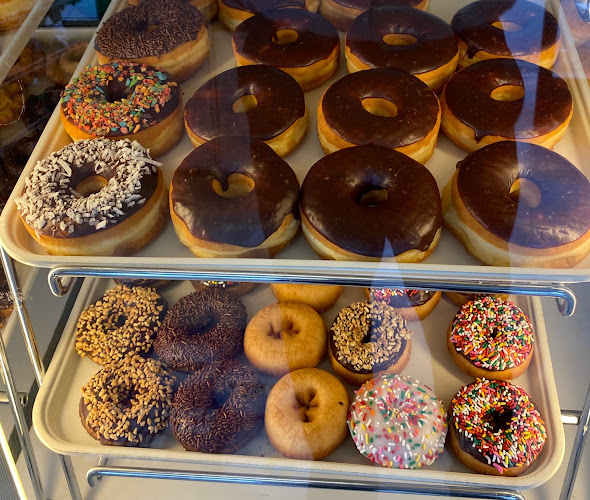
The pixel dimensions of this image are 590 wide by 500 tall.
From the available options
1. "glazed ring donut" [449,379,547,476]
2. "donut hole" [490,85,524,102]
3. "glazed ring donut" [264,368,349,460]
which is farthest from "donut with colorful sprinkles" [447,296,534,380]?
"donut hole" [490,85,524,102]

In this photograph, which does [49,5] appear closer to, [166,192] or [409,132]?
[166,192]

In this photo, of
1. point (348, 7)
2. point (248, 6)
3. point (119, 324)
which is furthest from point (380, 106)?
point (119, 324)

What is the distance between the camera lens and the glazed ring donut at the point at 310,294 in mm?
1543

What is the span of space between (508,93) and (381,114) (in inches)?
12.3

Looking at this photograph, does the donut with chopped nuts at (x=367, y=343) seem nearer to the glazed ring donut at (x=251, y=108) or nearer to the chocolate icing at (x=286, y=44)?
the glazed ring donut at (x=251, y=108)

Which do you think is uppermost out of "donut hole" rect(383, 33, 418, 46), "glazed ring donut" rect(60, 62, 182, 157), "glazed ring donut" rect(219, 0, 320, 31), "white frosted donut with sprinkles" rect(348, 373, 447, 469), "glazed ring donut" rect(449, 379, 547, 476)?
"glazed ring donut" rect(219, 0, 320, 31)

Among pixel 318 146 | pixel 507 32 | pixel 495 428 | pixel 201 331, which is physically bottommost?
pixel 495 428

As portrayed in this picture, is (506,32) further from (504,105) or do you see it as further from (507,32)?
(504,105)

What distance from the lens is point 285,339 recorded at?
146 centimetres

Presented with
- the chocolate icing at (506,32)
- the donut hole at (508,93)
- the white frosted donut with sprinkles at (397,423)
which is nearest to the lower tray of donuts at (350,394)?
the white frosted donut with sprinkles at (397,423)

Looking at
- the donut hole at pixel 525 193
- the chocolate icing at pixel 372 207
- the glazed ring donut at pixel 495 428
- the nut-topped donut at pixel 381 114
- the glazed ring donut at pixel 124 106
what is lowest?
the glazed ring donut at pixel 495 428

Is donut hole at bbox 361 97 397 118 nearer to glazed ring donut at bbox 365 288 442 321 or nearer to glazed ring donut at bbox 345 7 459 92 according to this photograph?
glazed ring donut at bbox 345 7 459 92

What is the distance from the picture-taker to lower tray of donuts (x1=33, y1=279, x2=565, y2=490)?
4.27ft

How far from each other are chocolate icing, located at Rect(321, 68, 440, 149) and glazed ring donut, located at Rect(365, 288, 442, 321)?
448 mm
